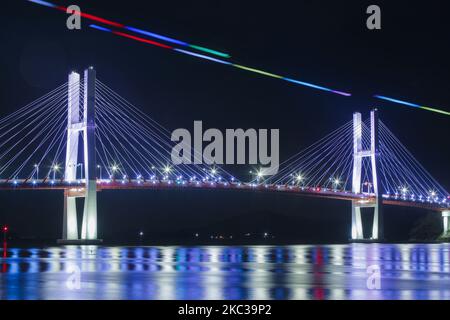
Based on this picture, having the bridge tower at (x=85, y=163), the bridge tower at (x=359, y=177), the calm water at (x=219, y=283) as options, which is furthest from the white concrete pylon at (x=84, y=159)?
the calm water at (x=219, y=283)

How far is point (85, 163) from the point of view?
51844 millimetres

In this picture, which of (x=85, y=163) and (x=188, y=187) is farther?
(x=188, y=187)

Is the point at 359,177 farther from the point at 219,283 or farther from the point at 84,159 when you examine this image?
the point at 219,283

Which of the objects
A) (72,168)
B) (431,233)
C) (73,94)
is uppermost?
(73,94)

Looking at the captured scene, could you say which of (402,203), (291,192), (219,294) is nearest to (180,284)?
(219,294)

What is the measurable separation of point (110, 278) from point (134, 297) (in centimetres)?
456

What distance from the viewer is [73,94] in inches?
2207

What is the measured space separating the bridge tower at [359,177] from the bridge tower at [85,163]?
25.9 metres

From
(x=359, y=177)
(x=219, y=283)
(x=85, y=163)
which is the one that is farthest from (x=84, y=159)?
(x=219, y=283)

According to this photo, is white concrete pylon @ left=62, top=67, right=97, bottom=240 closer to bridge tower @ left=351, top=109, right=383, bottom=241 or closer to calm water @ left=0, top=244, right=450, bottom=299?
bridge tower @ left=351, top=109, right=383, bottom=241

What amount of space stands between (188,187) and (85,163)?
11.8m

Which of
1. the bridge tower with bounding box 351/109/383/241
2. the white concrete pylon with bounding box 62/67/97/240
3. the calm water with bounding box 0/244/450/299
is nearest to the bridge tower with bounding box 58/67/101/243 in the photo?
the white concrete pylon with bounding box 62/67/97/240

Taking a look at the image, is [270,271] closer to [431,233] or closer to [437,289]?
[437,289]

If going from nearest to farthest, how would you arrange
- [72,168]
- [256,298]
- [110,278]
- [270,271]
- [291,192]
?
[256,298], [110,278], [270,271], [72,168], [291,192]
